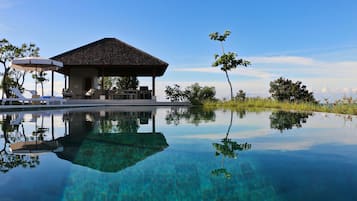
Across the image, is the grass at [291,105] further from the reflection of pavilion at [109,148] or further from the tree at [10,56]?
the tree at [10,56]

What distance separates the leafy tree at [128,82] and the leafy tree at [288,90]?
827 inches

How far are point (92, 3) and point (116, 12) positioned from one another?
6.19 ft

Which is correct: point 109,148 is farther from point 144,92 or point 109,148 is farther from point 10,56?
point 10,56

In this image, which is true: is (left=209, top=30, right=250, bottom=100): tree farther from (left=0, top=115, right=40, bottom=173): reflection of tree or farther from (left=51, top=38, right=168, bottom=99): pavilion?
(left=0, top=115, right=40, bottom=173): reflection of tree

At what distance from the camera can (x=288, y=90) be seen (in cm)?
3588

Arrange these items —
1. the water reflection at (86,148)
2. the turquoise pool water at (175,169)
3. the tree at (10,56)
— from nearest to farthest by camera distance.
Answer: the turquoise pool water at (175,169) < the water reflection at (86,148) < the tree at (10,56)

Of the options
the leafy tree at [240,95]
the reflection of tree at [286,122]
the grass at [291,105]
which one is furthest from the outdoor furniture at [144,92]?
the reflection of tree at [286,122]

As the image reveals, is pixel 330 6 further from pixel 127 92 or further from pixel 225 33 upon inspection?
pixel 127 92

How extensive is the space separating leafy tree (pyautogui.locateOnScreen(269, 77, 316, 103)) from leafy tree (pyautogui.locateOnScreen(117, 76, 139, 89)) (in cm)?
2101

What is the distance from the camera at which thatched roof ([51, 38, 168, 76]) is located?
59.2ft

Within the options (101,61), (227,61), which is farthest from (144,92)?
(227,61)

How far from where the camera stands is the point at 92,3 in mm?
16656

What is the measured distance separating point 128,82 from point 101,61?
6.70 m

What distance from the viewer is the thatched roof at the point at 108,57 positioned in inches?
710
